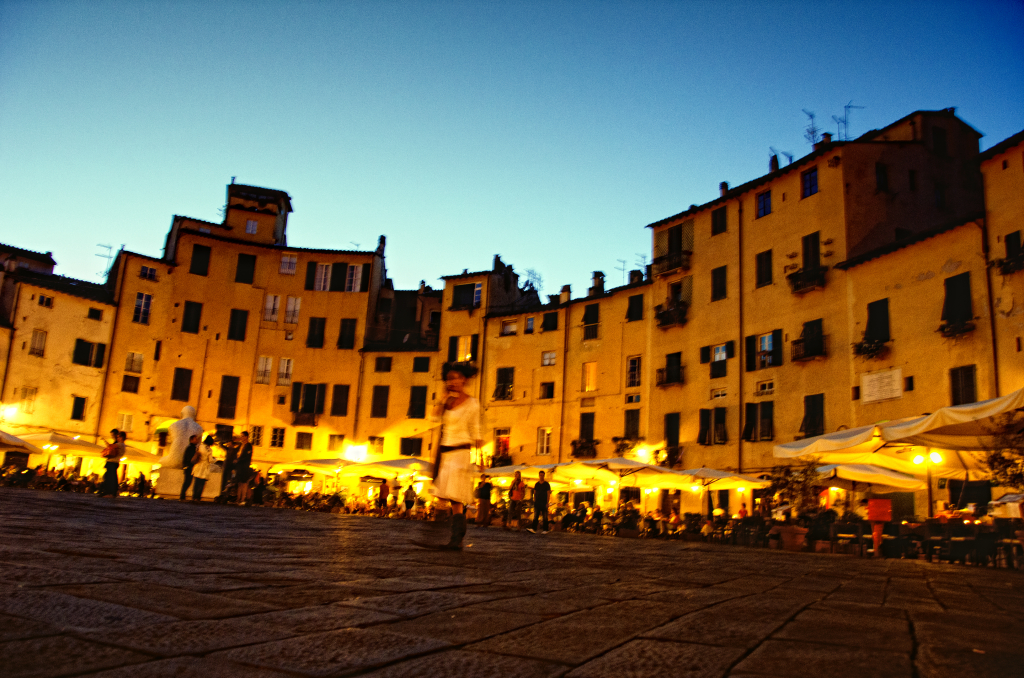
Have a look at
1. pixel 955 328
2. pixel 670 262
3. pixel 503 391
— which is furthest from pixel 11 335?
pixel 955 328

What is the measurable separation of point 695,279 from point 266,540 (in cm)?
3119

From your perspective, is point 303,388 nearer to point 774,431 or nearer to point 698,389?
point 698,389

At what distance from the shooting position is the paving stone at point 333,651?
2.41 metres

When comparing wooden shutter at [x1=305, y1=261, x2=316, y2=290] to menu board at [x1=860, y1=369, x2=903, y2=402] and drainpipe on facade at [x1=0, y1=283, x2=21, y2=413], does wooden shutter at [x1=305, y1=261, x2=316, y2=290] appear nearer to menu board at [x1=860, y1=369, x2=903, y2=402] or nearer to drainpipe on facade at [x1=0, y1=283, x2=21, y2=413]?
drainpipe on facade at [x1=0, y1=283, x2=21, y2=413]

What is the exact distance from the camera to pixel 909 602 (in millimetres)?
5227

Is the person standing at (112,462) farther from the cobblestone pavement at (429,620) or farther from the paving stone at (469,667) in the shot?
the paving stone at (469,667)

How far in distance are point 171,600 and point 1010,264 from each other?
2457cm

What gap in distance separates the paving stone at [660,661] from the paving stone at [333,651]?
21.7 inches

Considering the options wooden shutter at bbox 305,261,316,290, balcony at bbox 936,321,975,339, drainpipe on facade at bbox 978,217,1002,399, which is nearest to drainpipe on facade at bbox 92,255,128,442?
wooden shutter at bbox 305,261,316,290

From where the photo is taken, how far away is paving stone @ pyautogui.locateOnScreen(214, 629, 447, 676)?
2.41m

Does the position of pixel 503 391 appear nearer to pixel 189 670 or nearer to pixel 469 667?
pixel 469 667

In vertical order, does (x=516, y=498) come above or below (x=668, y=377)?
below

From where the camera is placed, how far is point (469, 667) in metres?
2.49

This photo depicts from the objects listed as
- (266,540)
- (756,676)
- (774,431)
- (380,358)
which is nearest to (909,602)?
(756,676)
